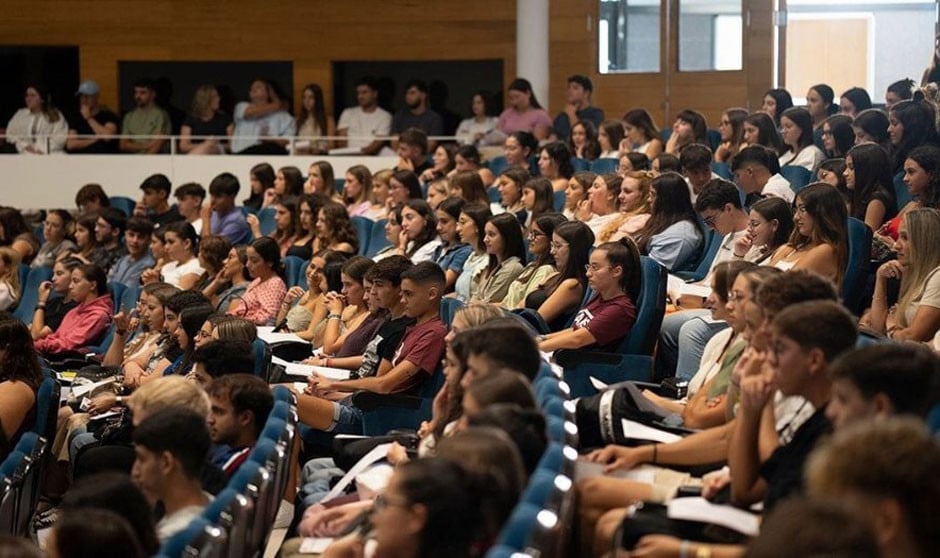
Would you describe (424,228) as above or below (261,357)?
above

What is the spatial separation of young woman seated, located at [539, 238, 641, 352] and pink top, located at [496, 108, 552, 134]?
4643 mm

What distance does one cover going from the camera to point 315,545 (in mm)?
3582

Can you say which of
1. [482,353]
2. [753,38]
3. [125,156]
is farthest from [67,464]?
[753,38]

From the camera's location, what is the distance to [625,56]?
10.8 meters

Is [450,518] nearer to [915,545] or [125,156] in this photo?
[915,545]

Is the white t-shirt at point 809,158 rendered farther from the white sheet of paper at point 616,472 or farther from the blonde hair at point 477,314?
the white sheet of paper at point 616,472

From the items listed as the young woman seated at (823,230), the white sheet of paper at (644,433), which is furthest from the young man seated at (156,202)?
the white sheet of paper at (644,433)

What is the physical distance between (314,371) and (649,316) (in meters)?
1.19

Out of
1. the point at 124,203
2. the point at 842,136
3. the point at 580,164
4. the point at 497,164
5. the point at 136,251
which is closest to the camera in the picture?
the point at 842,136

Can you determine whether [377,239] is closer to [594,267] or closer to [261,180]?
[261,180]

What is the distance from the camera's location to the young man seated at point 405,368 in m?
4.87

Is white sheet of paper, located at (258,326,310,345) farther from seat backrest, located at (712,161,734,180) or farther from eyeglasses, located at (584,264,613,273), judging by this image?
seat backrest, located at (712,161,734,180)

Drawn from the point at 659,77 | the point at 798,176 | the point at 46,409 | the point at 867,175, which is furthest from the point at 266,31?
the point at 46,409

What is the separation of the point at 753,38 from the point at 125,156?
4.41 meters
